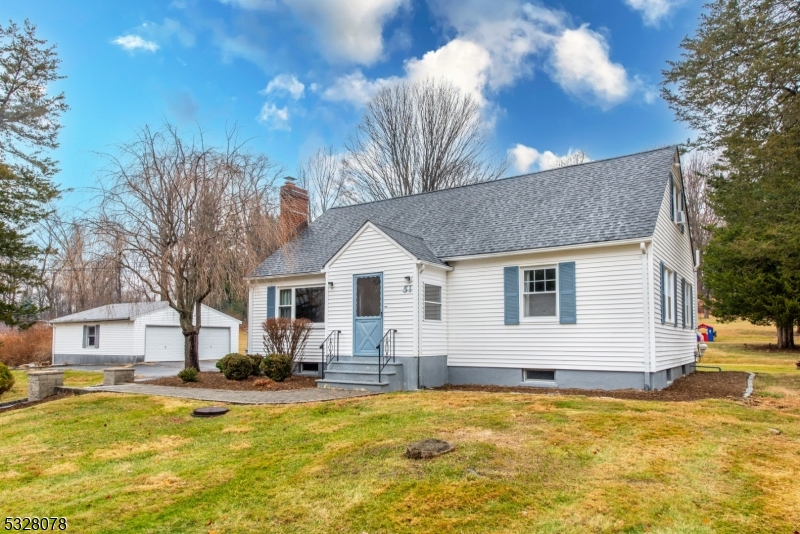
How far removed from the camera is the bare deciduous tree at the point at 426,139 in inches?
1253

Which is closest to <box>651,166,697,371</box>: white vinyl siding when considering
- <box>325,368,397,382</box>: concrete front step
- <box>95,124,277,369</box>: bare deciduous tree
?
<box>325,368,397,382</box>: concrete front step

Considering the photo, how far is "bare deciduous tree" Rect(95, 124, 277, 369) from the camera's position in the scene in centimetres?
1362

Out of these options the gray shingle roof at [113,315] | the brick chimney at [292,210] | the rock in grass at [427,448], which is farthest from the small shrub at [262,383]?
the gray shingle roof at [113,315]

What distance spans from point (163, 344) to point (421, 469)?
2618cm

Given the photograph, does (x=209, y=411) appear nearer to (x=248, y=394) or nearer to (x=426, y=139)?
(x=248, y=394)

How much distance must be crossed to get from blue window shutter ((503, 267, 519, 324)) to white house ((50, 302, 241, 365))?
20.5m

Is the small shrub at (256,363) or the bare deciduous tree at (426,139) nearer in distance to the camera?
the small shrub at (256,363)

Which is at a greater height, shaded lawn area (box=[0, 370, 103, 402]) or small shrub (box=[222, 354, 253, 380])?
small shrub (box=[222, 354, 253, 380])

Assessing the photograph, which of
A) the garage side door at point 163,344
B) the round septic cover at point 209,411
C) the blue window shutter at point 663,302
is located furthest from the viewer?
the garage side door at point 163,344

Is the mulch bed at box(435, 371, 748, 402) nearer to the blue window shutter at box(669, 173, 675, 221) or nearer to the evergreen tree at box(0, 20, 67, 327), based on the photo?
the blue window shutter at box(669, 173, 675, 221)

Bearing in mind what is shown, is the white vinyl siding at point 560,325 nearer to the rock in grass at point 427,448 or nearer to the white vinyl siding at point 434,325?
the white vinyl siding at point 434,325

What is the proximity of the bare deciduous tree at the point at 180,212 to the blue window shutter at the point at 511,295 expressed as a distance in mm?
6630

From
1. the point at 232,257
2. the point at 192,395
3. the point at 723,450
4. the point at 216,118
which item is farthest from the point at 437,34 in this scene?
the point at 723,450

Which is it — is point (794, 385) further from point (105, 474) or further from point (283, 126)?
point (283, 126)
